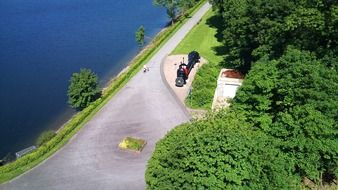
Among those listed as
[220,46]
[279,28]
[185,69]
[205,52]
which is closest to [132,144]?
[185,69]

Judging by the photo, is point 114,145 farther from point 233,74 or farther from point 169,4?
point 169,4

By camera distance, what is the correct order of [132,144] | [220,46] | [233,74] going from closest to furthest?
[132,144] < [233,74] < [220,46]

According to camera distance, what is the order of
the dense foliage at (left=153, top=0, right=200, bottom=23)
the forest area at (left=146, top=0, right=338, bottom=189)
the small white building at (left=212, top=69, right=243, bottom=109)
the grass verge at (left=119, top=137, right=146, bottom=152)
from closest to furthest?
the forest area at (left=146, top=0, right=338, bottom=189) → the grass verge at (left=119, top=137, right=146, bottom=152) → the small white building at (left=212, top=69, right=243, bottom=109) → the dense foliage at (left=153, top=0, right=200, bottom=23)

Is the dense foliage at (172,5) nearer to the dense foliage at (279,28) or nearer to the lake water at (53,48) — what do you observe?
the lake water at (53,48)

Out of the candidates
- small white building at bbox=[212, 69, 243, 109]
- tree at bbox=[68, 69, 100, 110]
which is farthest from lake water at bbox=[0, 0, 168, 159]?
small white building at bbox=[212, 69, 243, 109]

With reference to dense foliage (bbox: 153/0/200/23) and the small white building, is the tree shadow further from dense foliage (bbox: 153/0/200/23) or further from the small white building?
the small white building

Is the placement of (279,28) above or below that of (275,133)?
above

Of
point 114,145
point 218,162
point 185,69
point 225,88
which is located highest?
point 185,69
